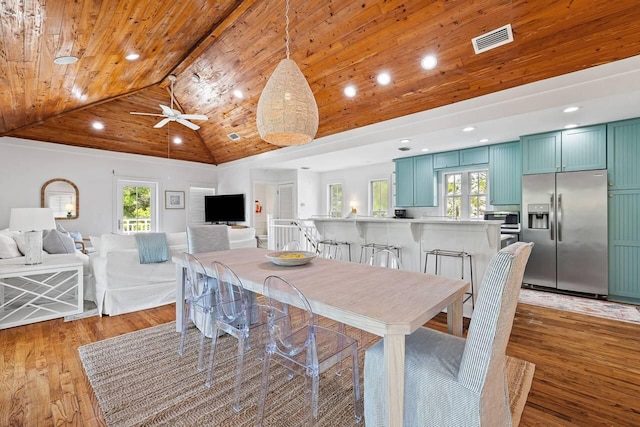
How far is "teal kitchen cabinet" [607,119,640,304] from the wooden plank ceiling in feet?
5.27

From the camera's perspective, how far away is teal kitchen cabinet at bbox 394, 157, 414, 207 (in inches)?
240

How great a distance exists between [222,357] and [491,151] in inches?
200

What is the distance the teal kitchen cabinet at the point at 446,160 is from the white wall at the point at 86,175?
5.95 m

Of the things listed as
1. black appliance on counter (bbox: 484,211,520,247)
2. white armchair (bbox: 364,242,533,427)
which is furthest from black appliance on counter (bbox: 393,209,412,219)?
white armchair (bbox: 364,242,533,427)

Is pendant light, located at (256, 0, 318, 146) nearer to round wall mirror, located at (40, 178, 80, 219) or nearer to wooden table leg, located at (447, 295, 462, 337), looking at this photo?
wooden table leg, located at (447, 295, 462, 337)

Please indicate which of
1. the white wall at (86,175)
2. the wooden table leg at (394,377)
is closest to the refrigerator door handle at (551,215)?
the wooden table leg at (394,377)

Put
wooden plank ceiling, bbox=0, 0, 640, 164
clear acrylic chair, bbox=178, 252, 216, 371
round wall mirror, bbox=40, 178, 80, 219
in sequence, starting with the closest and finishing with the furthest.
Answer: clear acrylic chair, bbox=178, 252, 216, 371, wooden plank ceiling, bbox=0, 0, 640, 164, round wall mirror, bbox=40, 178, 80, 219

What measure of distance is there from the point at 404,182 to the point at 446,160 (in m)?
0.95

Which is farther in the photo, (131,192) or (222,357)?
(131,192)

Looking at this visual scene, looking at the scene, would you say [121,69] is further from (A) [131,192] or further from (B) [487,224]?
(B) [487,224]

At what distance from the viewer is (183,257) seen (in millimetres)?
2646

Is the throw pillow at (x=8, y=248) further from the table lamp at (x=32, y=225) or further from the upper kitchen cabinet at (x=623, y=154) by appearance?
the upper kitchen cabinet at (x=623, y=154)

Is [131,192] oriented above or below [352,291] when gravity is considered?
above

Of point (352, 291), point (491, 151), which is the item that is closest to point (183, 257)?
point (352, 291)
